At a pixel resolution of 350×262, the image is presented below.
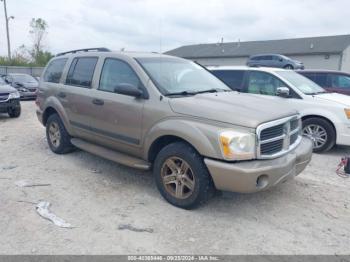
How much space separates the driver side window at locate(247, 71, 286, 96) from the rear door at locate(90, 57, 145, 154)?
356 centimetres

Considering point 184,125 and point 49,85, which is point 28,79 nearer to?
point 49,85

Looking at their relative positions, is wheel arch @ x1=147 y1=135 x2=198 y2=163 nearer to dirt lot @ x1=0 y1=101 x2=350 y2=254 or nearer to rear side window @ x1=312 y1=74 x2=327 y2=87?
dirt lot @ x1=0 y1=101 x2=350 y2=254

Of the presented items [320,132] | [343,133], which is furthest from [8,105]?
[343,133]

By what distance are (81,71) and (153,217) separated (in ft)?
9.52

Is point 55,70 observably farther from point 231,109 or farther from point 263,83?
point 263,83

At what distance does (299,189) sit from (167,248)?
235 cm

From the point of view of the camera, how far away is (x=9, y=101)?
10305mm

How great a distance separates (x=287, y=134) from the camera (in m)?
3.94

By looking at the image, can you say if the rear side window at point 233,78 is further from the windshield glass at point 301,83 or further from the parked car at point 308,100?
the windshield glass at point 301,83

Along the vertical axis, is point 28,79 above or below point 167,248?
above

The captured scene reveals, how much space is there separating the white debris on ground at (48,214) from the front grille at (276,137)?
2.24 metres

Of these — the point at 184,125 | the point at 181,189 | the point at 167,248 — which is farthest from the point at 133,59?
the point at 167,248

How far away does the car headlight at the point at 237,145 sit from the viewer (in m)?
3.42

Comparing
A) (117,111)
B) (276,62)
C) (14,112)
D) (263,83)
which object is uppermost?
(276,62)
